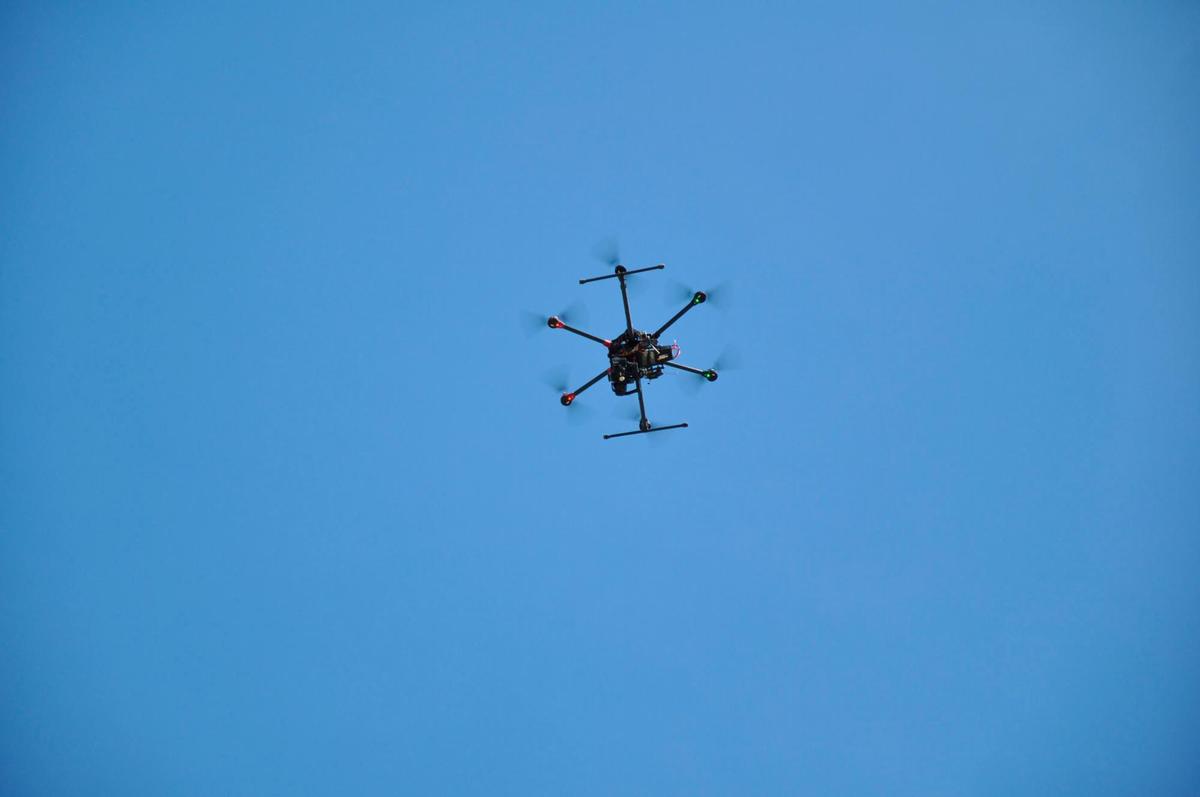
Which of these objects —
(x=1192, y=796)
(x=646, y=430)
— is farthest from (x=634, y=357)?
(x=1192, y=796)

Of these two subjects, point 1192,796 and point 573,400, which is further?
point 1192,796

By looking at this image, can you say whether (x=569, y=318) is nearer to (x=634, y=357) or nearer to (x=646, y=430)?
(x=634, y=357)

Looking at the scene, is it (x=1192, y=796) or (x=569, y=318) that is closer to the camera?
(x=569, y=318)

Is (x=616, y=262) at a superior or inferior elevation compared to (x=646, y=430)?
superior

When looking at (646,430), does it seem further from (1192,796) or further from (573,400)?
(1192,796)

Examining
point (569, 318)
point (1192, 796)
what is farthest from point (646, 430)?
point (1192, 796)

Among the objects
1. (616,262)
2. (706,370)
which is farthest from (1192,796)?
(616,262)

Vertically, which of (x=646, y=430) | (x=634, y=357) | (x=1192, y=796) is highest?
(x=634, y=357)

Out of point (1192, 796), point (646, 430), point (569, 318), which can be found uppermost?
point (569, 318)

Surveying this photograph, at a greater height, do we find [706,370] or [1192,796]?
[706,370]
